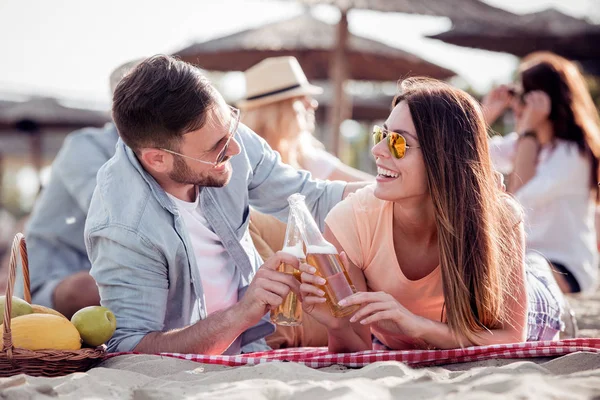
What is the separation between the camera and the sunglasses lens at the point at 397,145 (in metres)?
2.81

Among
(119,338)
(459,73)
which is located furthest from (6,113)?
(119,338)

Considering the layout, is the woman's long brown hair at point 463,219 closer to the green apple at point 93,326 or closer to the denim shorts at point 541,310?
the denim shorts at point 541,310

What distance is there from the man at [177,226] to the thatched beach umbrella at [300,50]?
16.6ft

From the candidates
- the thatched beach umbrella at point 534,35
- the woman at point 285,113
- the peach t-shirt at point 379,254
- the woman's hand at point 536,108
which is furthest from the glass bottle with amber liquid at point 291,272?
the thatched beach umbrella at point 534,35

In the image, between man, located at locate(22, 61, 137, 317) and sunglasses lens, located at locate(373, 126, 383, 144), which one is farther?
man, located at locate(22, 61, 137, 317)

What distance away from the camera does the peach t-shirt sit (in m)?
2.98

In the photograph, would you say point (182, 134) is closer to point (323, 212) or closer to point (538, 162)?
point (323, 212)

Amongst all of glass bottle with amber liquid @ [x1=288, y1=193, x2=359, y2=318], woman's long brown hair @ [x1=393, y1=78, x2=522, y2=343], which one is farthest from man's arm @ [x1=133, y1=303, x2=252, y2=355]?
woman's long brown hair @ [x1=393, y1=78, x2=522, y2=343]

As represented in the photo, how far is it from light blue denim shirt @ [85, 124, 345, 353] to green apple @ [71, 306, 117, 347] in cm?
18

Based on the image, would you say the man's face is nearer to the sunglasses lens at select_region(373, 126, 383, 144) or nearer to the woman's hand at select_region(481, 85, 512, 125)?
the sunglasses lens at select_region(373, 126, 383, 144)

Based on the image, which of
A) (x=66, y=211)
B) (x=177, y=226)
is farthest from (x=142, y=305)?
(x=66, y=211)

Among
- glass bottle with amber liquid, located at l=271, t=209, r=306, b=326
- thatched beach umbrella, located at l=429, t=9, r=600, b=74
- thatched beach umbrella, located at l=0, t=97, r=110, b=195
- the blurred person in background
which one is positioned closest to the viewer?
glass bottle with amber liquid, located at l=271, t=209, r=306, b=326

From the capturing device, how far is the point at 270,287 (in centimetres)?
260

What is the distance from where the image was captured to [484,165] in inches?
113
